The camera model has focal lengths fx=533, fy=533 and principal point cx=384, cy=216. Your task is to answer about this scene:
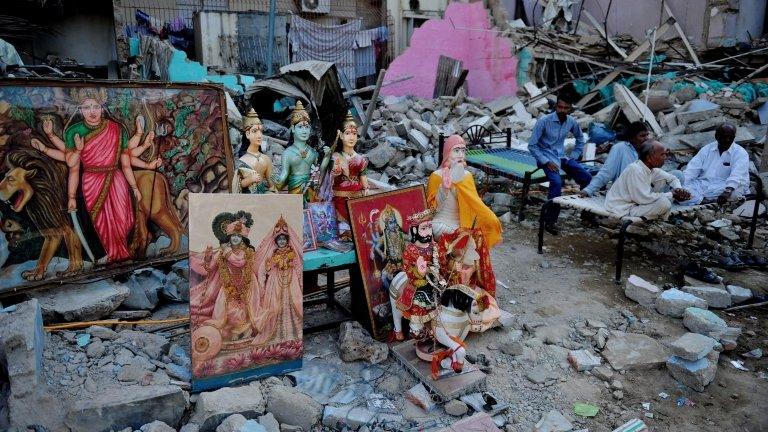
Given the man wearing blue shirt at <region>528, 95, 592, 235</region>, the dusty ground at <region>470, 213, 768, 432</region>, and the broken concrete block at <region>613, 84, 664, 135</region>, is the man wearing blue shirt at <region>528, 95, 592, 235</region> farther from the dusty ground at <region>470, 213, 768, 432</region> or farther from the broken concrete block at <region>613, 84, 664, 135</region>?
the broken concrete block at <region>613, 84, 664, 135</region>

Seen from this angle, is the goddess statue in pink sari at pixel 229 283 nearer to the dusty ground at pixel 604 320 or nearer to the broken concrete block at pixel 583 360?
the dusty ground at pixel 604 320

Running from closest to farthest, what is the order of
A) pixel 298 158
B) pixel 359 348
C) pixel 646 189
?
pixel 359 348 → pixel 298 158 → pixel 646 189

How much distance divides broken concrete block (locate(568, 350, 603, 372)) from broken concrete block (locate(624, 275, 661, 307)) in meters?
1.28

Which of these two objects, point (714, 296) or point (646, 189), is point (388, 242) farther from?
point (714, 296)

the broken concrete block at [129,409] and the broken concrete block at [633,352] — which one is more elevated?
the broken concrete block at [129,409]

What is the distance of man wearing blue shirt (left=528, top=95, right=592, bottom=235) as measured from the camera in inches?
301

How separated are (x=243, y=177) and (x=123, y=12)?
480 inches

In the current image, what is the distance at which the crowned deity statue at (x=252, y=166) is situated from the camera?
4262mm

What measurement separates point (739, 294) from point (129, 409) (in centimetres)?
562

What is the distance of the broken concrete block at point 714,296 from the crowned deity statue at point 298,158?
394 cm

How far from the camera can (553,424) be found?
3.61 metres

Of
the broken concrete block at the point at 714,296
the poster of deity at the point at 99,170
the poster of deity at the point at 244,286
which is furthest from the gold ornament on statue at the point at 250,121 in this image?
the broken concrete block at the point at 714,296

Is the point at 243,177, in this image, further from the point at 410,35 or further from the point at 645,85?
the point at 410,35

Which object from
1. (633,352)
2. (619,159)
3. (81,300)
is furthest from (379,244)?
(619,159)
